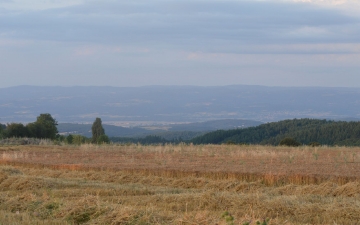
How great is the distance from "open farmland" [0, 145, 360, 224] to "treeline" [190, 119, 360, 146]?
45.8 m

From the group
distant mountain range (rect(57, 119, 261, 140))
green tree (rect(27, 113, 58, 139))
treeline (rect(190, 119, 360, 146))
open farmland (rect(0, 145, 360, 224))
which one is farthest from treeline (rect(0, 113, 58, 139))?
distant mountain range (rect(57, 119, 261, 140))

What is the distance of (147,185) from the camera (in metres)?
20.2

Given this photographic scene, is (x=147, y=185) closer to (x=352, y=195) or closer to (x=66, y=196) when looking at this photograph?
(x=66, y=196)

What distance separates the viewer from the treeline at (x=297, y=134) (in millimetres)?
75594

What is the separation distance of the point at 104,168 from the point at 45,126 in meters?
40.6

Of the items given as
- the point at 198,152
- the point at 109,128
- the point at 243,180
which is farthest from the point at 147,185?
the point at 109,128

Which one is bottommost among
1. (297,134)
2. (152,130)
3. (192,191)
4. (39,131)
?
(192,191)

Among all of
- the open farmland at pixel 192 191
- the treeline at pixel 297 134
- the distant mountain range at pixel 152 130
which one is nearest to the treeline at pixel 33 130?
the treeline at pixel 297 134

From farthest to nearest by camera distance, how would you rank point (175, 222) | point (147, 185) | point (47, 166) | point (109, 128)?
point (109, 128), point (47, 166), point (147, 185), point (175, 222)

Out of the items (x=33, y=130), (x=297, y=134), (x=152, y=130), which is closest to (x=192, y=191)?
(x=33, y=130)

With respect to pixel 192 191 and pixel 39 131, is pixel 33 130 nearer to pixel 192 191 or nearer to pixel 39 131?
pixel 39 131

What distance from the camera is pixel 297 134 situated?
83.8 metres

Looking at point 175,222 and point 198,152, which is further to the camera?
point 198,152

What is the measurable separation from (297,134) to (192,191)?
68.0m
